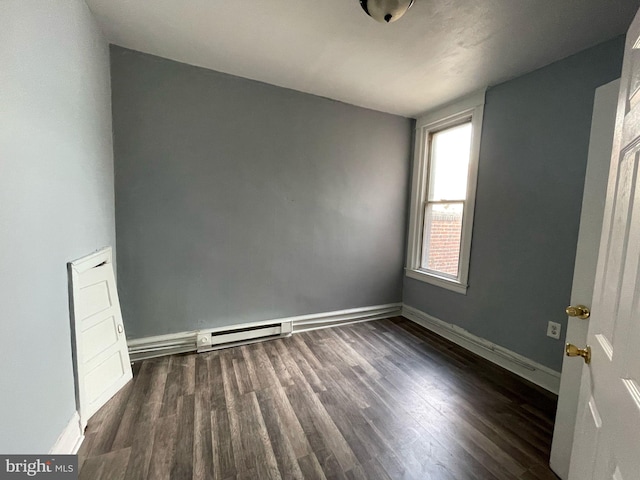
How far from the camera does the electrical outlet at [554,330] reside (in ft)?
6.34

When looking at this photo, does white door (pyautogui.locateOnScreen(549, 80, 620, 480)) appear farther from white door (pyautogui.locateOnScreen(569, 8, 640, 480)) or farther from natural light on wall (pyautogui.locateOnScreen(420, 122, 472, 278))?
natural light on wall (pyautogui.locateOnScreen(420, 122, 472, 278))

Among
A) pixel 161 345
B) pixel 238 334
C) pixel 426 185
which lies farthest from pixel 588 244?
pixel 161 345

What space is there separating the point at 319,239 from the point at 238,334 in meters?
1.23

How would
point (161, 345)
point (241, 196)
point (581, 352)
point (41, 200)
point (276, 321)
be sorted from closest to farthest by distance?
point (581, 352), point (41, 200), point (161, 345), point (241, 196), point (276, 321)

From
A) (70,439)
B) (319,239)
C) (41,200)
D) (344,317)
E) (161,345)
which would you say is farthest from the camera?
(344,317)

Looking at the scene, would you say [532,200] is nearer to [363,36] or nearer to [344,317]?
[363,36]

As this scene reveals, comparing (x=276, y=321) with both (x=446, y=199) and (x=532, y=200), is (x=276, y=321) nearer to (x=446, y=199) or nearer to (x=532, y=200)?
(x=446, y=199)

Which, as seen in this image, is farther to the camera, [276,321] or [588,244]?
[276,321]

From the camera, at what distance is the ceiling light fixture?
139 cm

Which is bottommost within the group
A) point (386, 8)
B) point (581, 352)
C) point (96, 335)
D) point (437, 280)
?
point (96, 335)

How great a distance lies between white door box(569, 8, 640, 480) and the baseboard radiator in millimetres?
2189

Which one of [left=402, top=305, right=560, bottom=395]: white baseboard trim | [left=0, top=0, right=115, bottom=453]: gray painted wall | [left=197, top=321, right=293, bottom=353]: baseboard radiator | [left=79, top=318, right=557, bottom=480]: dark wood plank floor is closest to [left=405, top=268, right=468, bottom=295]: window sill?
[left=402, top=305, right=560, bottom=395]: white baseboard trim

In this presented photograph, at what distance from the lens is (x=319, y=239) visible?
287cm

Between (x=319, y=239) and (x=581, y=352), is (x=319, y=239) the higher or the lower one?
the higher one
